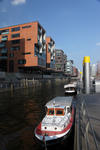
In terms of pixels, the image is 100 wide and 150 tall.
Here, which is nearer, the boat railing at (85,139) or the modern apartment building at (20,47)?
the boat railing at (85,139)

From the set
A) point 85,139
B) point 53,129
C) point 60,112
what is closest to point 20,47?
point 60,112

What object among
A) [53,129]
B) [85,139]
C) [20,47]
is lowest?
[53,129]

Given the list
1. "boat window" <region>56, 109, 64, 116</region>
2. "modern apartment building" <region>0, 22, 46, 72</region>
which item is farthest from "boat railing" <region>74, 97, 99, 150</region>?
"modern apartment building" <region>0, 22, 46, 72</region>

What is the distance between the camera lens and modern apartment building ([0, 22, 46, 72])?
64938 mm

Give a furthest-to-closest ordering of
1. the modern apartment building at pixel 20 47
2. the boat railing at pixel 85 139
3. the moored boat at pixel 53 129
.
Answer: the modern apartment building at pixel 20 47
the moored boat at pixel 53 129
the boat railing at pixel 85 139

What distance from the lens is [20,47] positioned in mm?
66375

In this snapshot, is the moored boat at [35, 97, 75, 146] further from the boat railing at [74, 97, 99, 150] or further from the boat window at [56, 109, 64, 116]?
the boat railing at [74, 97, 99, 150]

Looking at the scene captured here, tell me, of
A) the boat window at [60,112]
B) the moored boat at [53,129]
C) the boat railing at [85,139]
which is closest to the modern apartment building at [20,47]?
the boat window at [60,112]

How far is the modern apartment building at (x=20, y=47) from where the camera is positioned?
213ft

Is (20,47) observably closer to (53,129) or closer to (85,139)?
(53,129)

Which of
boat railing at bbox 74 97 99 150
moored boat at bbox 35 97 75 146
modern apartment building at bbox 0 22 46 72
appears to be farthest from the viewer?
modern apartment building at bbox 0 22 46 72

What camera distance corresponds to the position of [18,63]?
220 ft

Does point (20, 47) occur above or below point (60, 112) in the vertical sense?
above

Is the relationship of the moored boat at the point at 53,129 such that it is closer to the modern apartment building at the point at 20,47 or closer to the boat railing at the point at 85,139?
the boat railing at the point at 85,139
